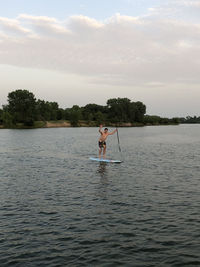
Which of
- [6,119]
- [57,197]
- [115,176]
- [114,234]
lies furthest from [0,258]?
[6,119]

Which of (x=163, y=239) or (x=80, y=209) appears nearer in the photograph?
(x=163, y=239)

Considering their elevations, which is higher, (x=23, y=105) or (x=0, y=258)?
(x=23, y=105)

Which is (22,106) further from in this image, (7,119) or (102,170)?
(102,170)

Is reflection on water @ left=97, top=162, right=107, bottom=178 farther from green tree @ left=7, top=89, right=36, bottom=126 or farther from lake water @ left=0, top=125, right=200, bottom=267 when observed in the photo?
green tree @ left=7, top=89, right=36, bottom=126

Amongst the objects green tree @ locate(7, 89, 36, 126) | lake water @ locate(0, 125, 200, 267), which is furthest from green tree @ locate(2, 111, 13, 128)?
lake water @ locate(0, 125, 200, 267)

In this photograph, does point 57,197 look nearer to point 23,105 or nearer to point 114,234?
point 114,234

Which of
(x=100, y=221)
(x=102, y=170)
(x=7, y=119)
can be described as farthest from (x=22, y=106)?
(x=100, y=221)

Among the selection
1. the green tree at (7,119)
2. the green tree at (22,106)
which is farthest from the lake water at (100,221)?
the green tree at (22,106)

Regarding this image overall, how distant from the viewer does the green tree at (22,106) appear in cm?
17069

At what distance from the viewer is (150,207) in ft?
48.4

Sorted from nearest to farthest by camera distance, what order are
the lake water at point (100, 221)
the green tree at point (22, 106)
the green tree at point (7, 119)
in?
the lake water at point (100, 221)
the green tree at point (7, 119)
the green tree at point (22, 106)

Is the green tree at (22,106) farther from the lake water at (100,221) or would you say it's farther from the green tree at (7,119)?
the lake water at (100,221)

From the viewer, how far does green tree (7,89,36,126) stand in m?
171

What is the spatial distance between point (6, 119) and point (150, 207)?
15521cm
